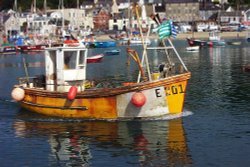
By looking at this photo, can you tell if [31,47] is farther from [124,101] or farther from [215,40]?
[124,101]

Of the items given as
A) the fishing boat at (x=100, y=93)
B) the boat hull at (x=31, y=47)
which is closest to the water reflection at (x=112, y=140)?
the fishing boat at (x=100, y=93)

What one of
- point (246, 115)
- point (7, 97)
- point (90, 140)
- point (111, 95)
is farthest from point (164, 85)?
point (7, 97)

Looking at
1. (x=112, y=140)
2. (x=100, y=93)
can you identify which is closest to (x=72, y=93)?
(x=100, y=93)

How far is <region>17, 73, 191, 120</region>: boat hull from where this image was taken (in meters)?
31.6

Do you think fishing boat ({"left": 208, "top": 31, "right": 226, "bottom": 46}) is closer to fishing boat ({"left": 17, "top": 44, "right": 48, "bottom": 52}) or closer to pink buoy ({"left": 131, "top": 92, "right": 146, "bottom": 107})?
fishing boat ({"left": 17, "top": 44, "right": 48, "bottom": 52})

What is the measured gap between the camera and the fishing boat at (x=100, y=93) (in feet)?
104

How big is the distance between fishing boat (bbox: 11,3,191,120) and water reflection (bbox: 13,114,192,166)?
729 mm

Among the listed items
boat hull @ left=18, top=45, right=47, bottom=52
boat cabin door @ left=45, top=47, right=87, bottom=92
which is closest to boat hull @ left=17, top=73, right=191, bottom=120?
boat cabin door @ left=45, top=47, right=87, bottom=92

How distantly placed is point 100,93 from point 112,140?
3.89 m

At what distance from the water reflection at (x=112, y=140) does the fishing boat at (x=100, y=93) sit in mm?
729

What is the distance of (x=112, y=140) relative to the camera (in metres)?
29.4

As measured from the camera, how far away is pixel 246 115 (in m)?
36.3

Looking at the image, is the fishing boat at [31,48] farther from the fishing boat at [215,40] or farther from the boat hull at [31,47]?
the fishing boat at [215,40]

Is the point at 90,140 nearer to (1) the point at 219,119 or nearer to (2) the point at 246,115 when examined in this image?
(1) the point at 219,119
